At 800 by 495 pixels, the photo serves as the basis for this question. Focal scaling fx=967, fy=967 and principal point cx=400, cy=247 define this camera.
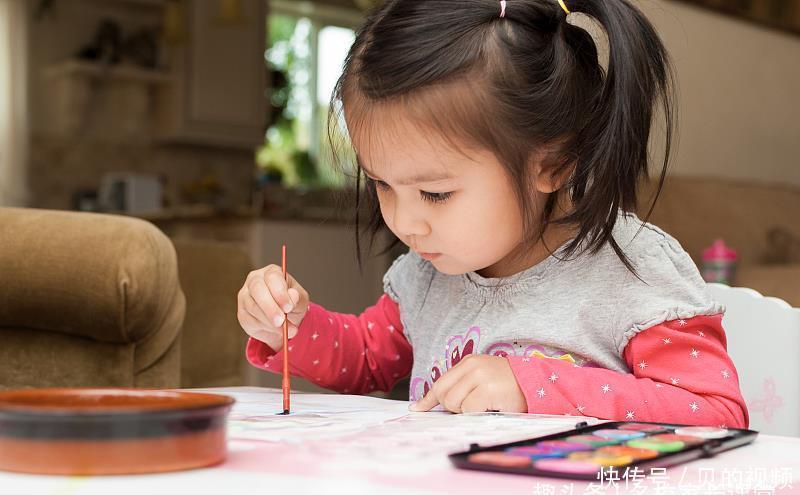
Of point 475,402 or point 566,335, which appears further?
point 566,335

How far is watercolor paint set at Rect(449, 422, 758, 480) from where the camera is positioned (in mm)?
431

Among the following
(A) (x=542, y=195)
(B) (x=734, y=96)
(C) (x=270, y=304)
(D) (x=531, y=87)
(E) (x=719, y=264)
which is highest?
(B) (x=734, y=96)

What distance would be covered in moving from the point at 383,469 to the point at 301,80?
21.4 feet

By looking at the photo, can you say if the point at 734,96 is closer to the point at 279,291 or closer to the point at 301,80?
the point at 301,80

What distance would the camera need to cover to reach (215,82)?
19.7 feet

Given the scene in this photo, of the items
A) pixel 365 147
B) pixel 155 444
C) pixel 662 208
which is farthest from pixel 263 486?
pixel 662 208

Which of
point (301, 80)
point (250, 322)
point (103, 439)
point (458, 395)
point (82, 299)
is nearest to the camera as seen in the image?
point (103, 439)

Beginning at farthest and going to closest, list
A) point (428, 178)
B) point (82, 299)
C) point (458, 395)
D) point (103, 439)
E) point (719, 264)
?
point (719, 264) → point (82, 299) → point (428, 178) → point (458, 395) → point (103, 439)

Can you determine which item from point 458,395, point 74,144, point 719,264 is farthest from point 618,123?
point 74,144

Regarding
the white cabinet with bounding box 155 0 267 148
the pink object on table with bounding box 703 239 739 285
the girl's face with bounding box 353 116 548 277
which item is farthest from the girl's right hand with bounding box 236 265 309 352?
the white cabinet with bounding box 155 0 267 148

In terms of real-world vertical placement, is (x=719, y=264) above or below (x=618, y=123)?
below

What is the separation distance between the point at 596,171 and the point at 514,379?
0.24 metres

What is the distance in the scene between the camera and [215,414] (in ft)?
1.48

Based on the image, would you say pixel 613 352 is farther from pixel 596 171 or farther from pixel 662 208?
pixel 662 208
